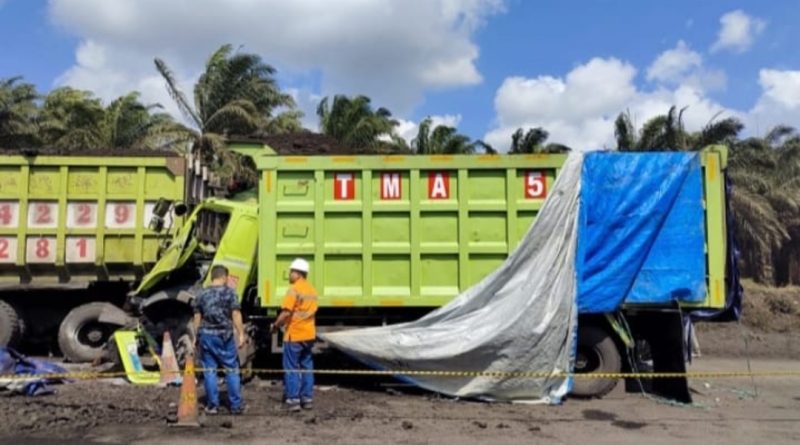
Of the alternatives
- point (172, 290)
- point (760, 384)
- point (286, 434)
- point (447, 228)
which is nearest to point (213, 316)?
point (286, 434)

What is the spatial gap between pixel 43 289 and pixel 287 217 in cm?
508

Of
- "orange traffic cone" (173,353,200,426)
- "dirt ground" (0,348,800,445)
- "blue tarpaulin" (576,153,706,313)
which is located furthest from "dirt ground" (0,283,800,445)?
"blue tarpaulin" (576,153,706,313)

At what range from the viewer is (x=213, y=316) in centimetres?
727

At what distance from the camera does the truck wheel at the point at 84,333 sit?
35.1 feet

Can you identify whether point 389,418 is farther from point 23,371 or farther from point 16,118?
point 16,118

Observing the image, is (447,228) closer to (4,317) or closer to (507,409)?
(507,409)

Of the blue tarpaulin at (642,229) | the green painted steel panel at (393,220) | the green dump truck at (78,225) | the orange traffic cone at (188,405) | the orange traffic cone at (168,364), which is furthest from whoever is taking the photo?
the green dump truck at (78,225)

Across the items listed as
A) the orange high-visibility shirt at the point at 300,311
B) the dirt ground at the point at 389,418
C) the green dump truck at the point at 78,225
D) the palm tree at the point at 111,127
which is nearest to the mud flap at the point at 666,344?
the dirt ground at the point at 389,418

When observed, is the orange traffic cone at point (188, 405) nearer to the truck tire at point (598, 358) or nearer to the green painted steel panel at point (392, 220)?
the green painted steel panel at point (392, 220)

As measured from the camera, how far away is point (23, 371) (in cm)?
857

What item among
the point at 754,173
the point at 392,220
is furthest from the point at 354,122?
the point at 392,220

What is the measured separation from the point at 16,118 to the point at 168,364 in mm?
16443

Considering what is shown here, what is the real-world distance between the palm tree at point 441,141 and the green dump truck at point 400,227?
53.1 feet

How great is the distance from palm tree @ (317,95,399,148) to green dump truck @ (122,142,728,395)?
50.3 ft
